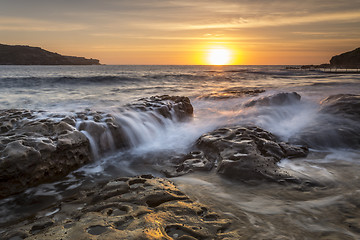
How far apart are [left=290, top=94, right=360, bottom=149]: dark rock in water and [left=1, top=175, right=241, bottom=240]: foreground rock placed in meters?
3.99

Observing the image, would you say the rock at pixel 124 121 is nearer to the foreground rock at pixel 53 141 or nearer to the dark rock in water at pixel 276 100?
the foreground rock at pixel 53 141

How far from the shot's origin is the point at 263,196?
2.88m

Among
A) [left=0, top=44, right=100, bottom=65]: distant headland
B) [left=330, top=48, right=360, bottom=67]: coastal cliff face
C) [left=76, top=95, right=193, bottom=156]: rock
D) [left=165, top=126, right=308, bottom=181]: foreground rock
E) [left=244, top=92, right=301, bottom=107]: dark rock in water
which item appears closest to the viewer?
[left=165, top=126, right=308, bottom=181]: foreground rock

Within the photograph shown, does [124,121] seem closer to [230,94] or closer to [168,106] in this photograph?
[168,106]

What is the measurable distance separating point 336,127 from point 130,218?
5822 mm

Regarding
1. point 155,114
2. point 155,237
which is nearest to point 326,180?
point 155,237

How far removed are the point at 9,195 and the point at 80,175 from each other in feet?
3.12

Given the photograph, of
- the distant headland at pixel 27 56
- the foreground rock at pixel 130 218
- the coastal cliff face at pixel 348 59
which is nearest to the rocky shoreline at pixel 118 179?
the foreground rock at pixel 130 218

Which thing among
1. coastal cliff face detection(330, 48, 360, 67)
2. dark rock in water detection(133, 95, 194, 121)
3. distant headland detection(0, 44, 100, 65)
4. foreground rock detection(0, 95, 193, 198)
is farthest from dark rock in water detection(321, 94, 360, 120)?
distant headland detection(0, 44, 100, 65)

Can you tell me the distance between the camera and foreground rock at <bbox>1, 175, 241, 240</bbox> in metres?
1.89

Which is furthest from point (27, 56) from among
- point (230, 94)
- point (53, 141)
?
point (53, 141)

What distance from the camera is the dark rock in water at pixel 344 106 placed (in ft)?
21.4

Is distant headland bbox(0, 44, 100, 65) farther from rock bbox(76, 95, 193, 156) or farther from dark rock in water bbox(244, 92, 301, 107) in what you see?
dark rock in water bbox(244, 92, 301, 107)

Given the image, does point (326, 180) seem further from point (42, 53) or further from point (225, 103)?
point (42, 53)
